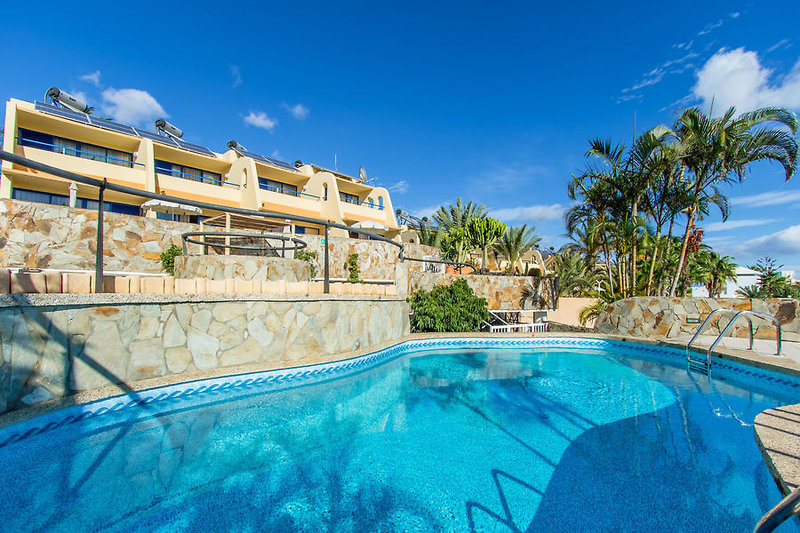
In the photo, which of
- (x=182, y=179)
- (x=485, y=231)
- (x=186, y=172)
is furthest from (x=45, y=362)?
(x=186, y=172)

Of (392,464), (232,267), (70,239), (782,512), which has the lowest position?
(392,464)

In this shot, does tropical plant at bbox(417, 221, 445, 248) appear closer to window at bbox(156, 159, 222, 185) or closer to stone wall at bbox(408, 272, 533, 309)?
stone wall at bbox(408, 272, 533, 309)

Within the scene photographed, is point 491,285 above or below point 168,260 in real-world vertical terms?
below

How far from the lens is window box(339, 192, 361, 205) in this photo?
25.4 meters

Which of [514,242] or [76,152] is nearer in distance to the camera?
[76,152]

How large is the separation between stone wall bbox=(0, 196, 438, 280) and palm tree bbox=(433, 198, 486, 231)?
743 inches

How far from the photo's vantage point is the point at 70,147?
1688 centimetres

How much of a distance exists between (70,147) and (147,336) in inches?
737

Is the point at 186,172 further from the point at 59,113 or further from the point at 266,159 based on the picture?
the point at 59,113

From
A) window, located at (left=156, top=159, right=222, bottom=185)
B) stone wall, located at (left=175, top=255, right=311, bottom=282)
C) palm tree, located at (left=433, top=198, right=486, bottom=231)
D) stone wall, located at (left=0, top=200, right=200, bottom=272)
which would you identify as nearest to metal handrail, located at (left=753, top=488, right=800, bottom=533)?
stone wall, located at (left=175, top=255, right=311, bottom=282)

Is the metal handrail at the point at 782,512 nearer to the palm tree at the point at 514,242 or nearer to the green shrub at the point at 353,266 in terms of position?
the green shrub at the point at 353,266

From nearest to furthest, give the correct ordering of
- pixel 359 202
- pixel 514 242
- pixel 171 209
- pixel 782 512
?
1. pixel 782 512
2. pixel 171 209
3. pixel 514 242
4. pixel 359 202

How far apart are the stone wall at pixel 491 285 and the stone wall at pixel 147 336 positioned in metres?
8.48

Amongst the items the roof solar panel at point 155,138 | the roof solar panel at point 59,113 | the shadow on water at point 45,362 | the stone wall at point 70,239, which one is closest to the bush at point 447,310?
the shadow on water at point 45,362
